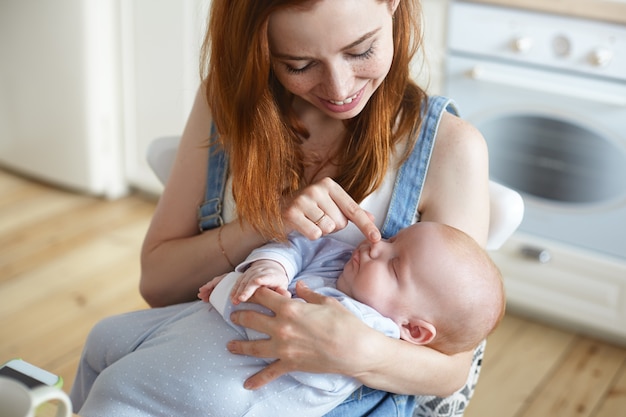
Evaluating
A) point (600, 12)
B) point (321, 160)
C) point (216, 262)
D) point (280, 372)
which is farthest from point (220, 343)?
point (600, 12)

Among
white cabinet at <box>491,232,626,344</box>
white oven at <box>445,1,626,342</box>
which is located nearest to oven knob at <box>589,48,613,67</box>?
white oven at <box>445,1,626,342</box>

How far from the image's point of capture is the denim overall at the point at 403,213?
138 cm

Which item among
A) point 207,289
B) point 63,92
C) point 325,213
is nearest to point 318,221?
point 325,213

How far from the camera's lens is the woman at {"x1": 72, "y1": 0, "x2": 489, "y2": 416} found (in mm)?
1275

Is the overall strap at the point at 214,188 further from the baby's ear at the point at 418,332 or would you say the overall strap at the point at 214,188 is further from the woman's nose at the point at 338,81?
the baby's ear at the point at 418,332

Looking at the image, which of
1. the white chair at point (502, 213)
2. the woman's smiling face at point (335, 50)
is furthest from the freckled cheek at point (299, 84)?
the white chair at point (502, 213)

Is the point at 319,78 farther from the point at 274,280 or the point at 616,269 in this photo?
the point at 616,269

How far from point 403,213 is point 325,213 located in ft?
0.64

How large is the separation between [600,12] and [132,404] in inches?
68.0

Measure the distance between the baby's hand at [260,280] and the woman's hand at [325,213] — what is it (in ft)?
0.24

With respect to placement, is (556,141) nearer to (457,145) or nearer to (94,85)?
(457,145)

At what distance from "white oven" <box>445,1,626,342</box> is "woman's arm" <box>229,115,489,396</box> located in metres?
1.18

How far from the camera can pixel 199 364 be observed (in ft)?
4.26

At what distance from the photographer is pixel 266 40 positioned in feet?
4.35
